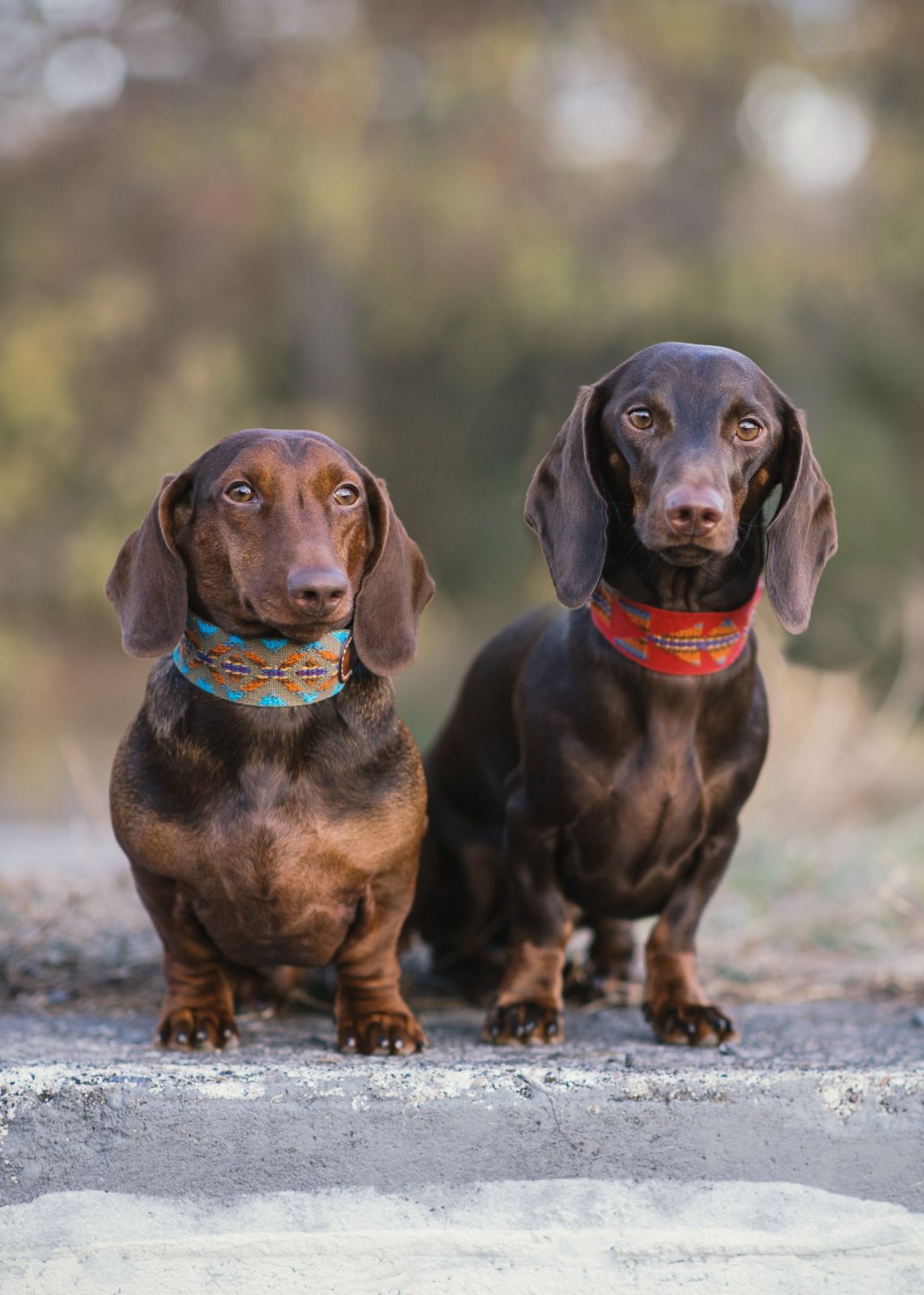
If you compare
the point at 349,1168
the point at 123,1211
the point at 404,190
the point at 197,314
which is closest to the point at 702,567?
the point at 349,1168

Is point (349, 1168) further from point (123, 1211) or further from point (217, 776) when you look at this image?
point (217, 776)

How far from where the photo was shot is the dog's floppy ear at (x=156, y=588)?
2965mm

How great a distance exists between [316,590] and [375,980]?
96 cm

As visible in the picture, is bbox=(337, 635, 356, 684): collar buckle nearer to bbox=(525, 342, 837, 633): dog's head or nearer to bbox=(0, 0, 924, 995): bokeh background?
bbox=(525, 342, 837, 633): dog's head

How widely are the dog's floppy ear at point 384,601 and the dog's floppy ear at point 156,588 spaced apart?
38cm

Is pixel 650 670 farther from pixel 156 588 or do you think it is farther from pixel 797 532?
pixel 156 588

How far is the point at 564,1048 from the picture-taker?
3.22m

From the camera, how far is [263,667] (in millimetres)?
3039

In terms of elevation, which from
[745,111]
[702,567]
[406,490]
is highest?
[745,111]

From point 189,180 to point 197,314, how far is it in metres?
1.89

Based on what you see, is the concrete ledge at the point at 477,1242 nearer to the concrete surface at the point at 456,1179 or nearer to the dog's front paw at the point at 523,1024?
the concrete surface at the point at 456,1179

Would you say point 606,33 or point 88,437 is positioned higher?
point 606,33

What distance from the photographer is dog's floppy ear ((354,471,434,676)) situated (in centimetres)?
311

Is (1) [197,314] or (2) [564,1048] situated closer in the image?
(2) [564,1048]
